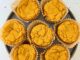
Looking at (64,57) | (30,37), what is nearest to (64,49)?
(64,57)

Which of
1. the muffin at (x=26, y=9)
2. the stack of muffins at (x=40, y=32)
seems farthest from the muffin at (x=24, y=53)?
the muffin at (x=26, y=9)

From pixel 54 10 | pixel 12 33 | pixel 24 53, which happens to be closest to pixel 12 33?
pixel 12 33

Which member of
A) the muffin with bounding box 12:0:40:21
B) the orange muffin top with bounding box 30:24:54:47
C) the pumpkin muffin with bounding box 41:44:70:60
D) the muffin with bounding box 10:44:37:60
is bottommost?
the pumpkin muffin with bounding box 41:44:70:60

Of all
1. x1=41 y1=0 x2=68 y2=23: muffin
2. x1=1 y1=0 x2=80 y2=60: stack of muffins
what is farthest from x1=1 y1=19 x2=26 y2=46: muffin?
x1=41 y1=0 x2=68 y2=23: muffin

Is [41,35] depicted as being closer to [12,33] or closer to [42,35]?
[42,35]

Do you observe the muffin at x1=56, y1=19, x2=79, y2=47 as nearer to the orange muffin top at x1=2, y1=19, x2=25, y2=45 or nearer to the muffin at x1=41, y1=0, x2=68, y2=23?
the muffin at x1=41, y1=0, x2=68, y2=23

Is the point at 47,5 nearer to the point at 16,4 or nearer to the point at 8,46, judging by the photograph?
the point at 16,4
